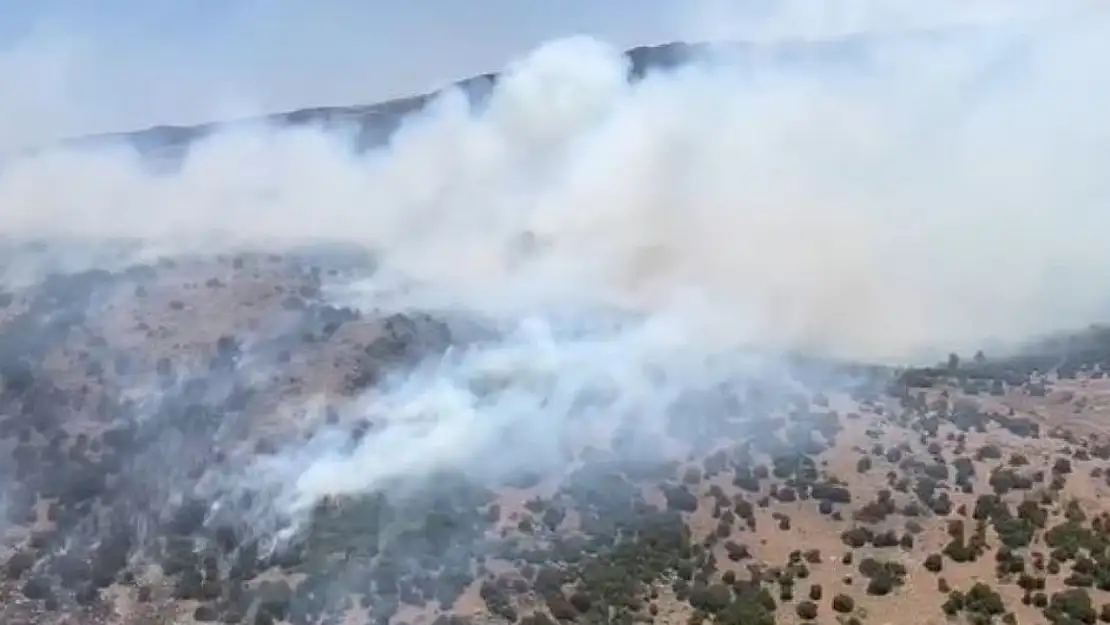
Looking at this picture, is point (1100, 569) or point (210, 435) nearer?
point (1100, 569)

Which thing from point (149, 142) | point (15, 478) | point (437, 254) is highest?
point (149, 142)

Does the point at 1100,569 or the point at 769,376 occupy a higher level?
the point at 769,376

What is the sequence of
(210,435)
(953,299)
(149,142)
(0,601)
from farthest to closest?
(149,142), (953,299), (210,435), (0,601)

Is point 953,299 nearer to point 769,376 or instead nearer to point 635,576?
point 769,376

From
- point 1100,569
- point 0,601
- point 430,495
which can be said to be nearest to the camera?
point 1100,569

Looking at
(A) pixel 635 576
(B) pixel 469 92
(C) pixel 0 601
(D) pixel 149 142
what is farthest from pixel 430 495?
(D) pixel 149 142

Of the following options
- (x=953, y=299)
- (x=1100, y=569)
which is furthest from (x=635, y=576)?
(x=953, y=299)
